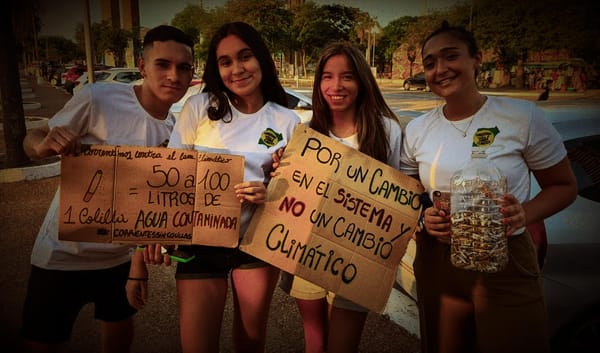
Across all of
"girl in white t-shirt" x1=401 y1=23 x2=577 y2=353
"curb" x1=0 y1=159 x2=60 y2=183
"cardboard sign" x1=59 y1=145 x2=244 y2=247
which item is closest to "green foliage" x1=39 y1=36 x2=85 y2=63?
"curb" x1=0 y1=159 x2=60 y2=183

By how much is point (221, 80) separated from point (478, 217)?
1.41 metres

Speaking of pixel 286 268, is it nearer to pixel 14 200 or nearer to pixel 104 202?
pixel 104 202

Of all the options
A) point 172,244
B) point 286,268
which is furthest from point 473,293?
point 172,244

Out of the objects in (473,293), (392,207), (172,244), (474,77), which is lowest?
(473,293)

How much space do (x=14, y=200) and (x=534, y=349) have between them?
663cm

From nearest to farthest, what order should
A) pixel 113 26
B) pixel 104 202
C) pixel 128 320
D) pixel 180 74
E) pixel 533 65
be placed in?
pixel 104 202 < pixel 180 74 < pixel 128 320 < pixel 533 65 < pixel 113 26

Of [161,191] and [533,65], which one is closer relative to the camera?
[161,191]

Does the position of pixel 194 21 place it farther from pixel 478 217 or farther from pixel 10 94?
pixel 478 217

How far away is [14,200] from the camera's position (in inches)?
230

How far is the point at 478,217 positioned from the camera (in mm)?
1646

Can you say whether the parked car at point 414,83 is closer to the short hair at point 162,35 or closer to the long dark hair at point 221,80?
the long dark hair at point 221,80

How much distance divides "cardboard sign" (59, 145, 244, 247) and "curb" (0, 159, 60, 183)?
6.15m

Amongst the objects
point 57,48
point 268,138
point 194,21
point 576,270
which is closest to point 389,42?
point 194,21

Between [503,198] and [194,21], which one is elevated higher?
[194,21]
